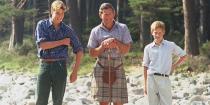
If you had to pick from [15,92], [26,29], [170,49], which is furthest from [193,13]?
[26,29]

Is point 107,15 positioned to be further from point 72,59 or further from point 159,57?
point 72,59

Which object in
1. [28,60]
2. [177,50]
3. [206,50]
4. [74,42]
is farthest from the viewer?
[28,60]

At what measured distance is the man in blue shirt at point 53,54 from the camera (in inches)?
271

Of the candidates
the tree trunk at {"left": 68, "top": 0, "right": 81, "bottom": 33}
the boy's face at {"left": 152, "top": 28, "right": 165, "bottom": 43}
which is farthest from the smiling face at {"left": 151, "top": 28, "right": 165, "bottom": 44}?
the tree trunk at {"left": 68, "top": 0, "right": 81, "bottom": 33}

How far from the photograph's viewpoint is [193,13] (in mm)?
18359

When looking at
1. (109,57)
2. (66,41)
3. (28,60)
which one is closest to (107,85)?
(109,57)

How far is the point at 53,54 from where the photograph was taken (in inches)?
273

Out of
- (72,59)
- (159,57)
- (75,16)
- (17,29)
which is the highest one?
(75,16)

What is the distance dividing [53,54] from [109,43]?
0.72 metres

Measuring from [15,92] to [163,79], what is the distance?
7.64 m

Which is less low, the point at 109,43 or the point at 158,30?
the point at 158,30

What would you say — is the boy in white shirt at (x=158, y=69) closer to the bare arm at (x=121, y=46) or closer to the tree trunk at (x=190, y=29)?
the bare arm at (x=121, y=46)

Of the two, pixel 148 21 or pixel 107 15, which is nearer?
pixel 107 15

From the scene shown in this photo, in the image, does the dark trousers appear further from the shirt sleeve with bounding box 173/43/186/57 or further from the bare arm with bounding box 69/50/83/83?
the shirt sleeve with bounding box 173/43/186/57
